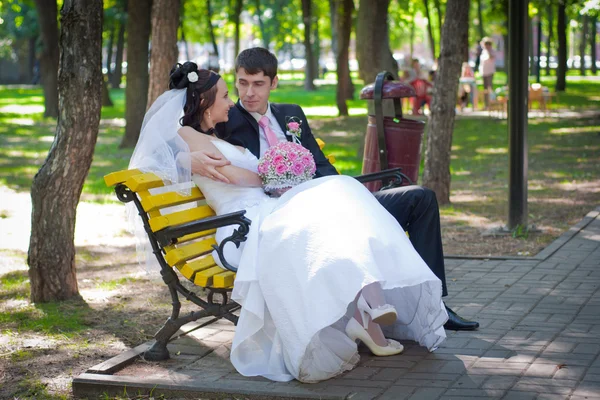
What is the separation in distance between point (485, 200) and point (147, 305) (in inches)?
243

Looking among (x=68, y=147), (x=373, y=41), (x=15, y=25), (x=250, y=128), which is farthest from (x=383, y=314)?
(x=15, y=25)

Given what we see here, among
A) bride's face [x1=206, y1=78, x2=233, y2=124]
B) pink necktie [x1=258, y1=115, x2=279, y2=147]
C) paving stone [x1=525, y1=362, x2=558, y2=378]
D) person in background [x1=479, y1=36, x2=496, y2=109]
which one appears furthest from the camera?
person in background [x1=479, y1=36, x2=496, y2=109]

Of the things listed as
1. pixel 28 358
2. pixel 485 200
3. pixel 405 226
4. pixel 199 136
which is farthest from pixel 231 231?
pixel 485 200

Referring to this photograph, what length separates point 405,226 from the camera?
5.46 m

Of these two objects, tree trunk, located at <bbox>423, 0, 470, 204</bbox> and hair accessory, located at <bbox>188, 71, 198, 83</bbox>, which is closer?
hair accessory, located at <bbox>188, 71, 198, 83</bbox>

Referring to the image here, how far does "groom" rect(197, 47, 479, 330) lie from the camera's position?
5.36m

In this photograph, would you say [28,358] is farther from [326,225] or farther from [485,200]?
[485,200]

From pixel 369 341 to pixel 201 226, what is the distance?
3.72ft

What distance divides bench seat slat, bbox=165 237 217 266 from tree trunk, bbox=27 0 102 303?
5.11 feet

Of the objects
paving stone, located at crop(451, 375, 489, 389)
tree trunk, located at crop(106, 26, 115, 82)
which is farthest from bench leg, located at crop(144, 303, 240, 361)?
tree trunk, located at crop(106, 26, 115, 82)

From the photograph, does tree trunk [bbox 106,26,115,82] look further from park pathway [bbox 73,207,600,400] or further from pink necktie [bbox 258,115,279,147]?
park pathway [bbox 73,207,600,400]

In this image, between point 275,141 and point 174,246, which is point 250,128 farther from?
point 174,246

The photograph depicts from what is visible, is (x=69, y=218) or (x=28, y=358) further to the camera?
(x=69, y=218)

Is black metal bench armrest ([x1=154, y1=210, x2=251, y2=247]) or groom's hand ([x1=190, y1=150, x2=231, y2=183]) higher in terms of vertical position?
groom's hand ([x1=190, y1=150, x2=231, y2=183])
